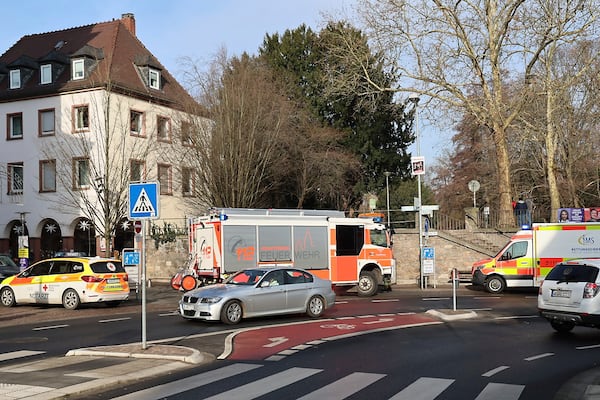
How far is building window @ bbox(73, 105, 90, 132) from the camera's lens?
133 ft

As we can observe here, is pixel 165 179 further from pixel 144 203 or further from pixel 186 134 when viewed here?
pixel 144 203

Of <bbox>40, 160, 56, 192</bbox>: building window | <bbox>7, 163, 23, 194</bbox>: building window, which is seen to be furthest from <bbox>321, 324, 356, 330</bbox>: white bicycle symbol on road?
<bbox>7, 163, 23, 194</bbox>: building window

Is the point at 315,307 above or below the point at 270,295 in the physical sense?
below

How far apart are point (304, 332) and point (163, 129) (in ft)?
93.2

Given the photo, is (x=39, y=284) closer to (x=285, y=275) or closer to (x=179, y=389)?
(x=285, y=275)

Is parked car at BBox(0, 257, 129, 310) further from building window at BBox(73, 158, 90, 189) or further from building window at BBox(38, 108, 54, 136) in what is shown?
building window at BBox(38, 108, 54, 136)

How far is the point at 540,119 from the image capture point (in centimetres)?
3966

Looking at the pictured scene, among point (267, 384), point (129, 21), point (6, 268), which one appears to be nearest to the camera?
point (267, 384)

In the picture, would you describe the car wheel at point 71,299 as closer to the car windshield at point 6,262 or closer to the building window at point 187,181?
the car windshield at point 6,262

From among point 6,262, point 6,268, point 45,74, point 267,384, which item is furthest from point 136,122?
point 267,384

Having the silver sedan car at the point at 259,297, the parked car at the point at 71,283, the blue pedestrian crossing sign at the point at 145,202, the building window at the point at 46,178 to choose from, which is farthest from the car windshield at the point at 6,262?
the blue pedestrian crossing sign at the point at 145,202

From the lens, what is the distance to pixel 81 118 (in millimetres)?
40625

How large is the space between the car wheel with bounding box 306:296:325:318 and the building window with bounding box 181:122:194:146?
19.0 meters

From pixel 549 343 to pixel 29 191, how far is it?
1483 inches
